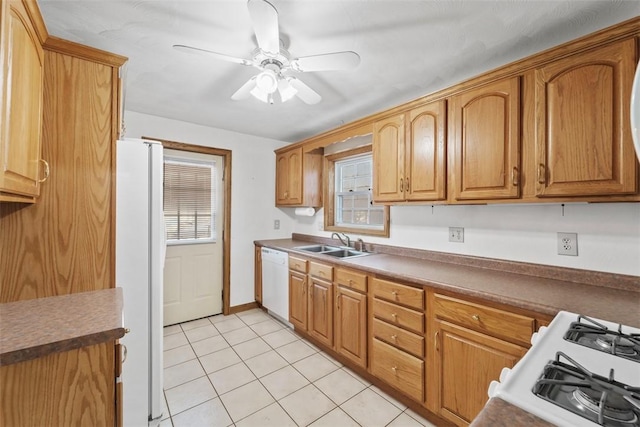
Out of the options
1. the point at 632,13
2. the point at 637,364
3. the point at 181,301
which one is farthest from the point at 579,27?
the point at 181,301

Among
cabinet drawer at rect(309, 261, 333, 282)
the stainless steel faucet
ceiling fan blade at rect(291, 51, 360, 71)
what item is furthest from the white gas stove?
the stainless steel faucet

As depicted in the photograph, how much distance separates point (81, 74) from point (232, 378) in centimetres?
221

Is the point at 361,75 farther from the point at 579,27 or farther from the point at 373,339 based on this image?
the point at 373,339

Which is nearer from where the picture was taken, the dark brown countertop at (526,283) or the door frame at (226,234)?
the dark brown countertop at (526,283)

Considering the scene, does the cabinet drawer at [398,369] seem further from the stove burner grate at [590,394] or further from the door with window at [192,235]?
the door with window at [192,235]

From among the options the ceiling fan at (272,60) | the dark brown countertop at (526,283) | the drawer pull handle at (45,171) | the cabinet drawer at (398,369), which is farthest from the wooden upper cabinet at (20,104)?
the cabinet drawer at (398,369)

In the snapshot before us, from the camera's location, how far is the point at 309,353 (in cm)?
248

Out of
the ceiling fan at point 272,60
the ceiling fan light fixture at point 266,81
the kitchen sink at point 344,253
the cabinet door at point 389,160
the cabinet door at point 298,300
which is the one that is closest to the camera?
the ceiling fan at point 272,60

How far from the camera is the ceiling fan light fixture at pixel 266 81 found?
5.06ft

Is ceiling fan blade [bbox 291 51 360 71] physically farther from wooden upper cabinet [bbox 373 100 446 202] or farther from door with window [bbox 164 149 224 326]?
door with window [bbox 164 149 224 326]

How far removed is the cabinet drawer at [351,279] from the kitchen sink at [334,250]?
46cm

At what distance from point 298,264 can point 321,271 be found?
38cm

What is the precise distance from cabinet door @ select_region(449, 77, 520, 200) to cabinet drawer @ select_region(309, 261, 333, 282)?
1195mm

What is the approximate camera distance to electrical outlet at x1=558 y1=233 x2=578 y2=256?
1.58m
